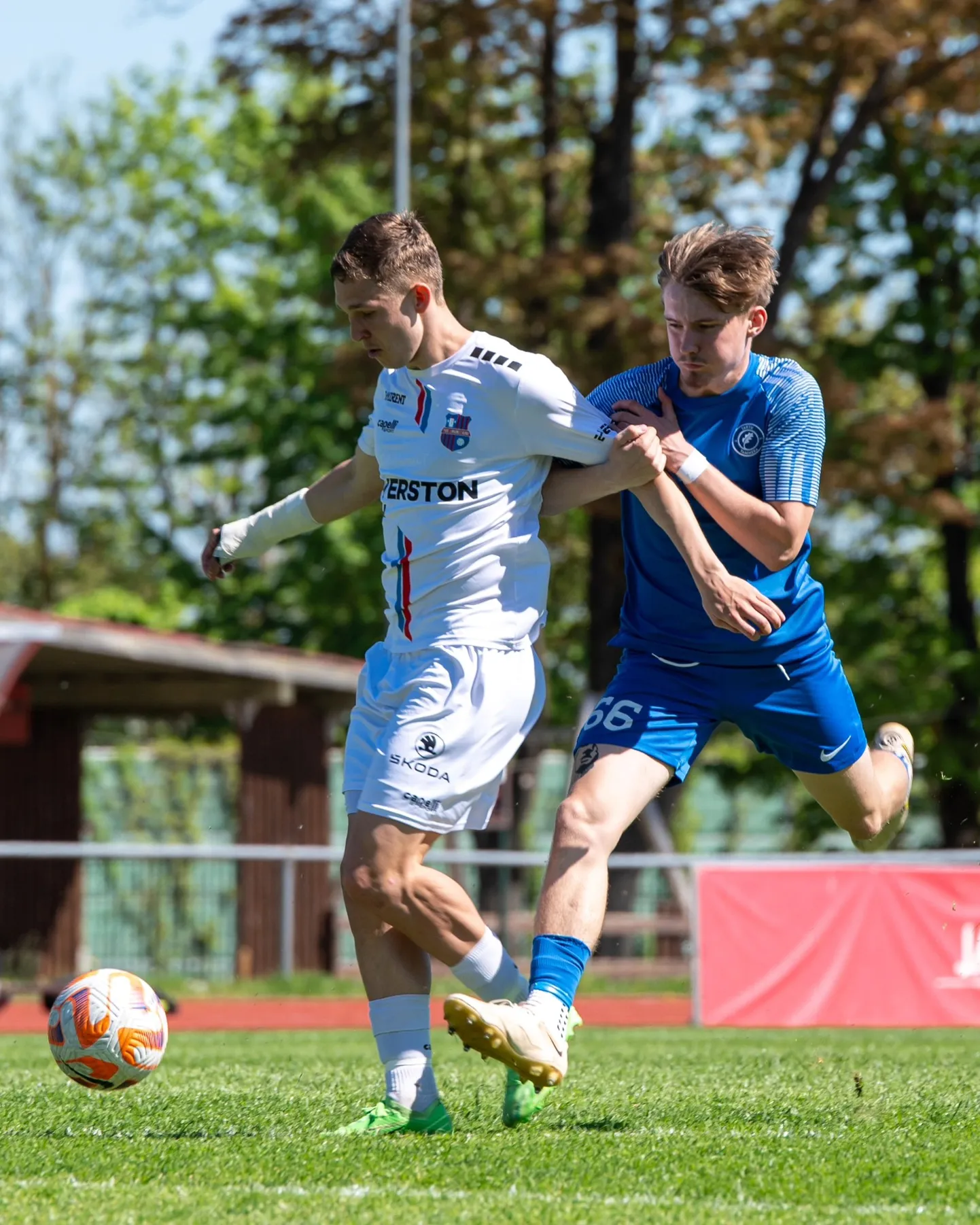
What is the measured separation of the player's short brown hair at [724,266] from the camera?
17.4ft

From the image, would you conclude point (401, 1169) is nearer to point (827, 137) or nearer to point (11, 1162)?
point (11, 1162)

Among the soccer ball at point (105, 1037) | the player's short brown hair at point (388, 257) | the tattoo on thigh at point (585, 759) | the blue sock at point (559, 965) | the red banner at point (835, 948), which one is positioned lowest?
the red banner at point (835, 948)

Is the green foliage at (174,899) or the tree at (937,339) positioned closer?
the green foliage at (174,899)

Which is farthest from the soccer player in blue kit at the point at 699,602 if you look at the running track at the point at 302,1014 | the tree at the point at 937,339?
the tree at the point at 937,339

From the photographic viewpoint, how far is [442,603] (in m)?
5.17

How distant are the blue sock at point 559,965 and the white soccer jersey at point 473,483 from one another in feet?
2.79

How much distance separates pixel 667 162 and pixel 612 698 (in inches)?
771

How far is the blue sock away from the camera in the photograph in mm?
5031

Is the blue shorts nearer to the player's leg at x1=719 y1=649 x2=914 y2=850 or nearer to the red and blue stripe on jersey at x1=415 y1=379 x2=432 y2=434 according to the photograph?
the player's leg at x1=719 y1=649 x2=914 y2=850

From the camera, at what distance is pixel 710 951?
14.5 m

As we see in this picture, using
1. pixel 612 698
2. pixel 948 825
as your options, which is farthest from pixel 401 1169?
pixel 948 825

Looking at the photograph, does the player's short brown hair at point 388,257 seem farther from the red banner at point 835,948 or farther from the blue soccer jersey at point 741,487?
the red banner at point 835,948

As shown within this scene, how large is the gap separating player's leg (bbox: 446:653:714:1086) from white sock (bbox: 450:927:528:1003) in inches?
5.7

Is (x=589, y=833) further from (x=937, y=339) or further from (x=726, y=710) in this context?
(x=937, y=339)
